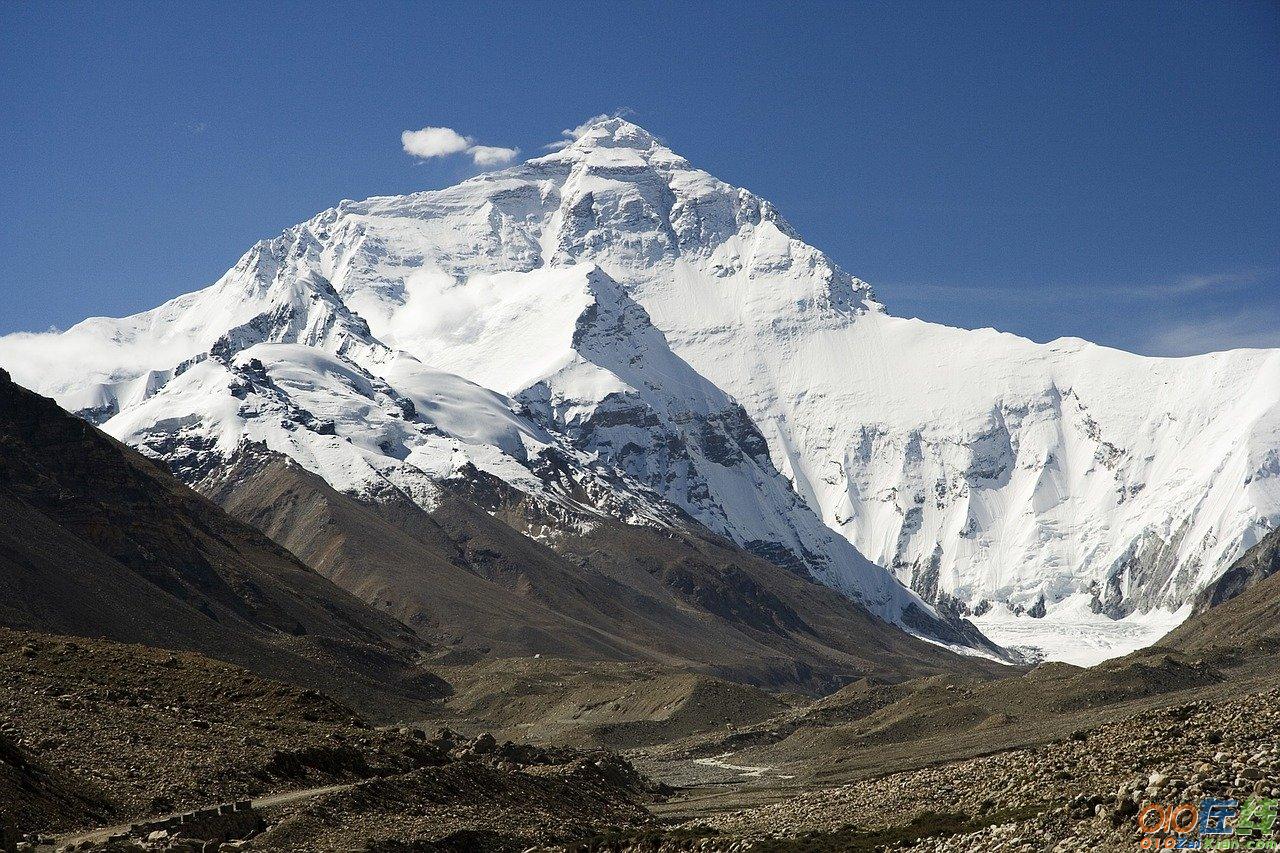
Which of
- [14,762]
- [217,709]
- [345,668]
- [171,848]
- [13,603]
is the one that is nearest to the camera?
[171,848]

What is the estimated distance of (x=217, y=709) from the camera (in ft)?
271

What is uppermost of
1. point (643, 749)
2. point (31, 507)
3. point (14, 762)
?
point (31, 507)

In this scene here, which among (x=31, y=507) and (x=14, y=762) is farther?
(x=31, y=507)

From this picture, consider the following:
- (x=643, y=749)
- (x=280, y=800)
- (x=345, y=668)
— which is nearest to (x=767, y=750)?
(x=643, y=749)

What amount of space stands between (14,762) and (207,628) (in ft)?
380

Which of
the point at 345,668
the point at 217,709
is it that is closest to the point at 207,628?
the point at 345,668

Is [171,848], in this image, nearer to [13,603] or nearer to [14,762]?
[14,762]

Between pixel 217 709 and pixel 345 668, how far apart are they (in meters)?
106

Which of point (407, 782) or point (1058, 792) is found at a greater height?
point (1058, 792)

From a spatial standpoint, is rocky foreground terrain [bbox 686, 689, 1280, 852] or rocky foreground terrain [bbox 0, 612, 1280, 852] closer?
rocky foreground terrain [bbox 686, 689, 1280, 852]

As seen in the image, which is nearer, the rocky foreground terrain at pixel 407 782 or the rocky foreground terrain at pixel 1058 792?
the rocky foreground terrain at pixel 1058 792

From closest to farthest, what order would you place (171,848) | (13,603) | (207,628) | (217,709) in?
(171,848)
(217,709)
(13,603)
(207,628)

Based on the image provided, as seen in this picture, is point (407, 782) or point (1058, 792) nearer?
point (1058, 792)

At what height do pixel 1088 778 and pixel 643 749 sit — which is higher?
pixel 1088 778
